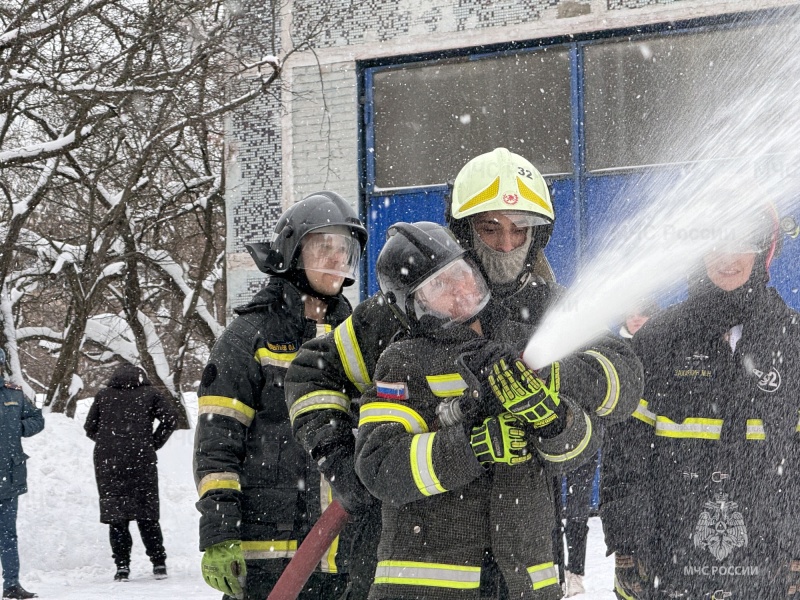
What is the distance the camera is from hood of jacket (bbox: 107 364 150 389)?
8.70 metres

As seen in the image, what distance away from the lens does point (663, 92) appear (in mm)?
8914

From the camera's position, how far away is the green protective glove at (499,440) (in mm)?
2277

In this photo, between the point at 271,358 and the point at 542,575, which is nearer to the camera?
the point at 542,575

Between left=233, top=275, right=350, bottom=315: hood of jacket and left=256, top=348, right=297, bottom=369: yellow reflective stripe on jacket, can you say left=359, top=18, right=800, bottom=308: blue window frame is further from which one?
left=256, top=348, right=297, bottom=369: yellow reflective stripe on jacket

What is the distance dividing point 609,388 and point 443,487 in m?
0.44

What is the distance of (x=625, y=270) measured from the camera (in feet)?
9.72

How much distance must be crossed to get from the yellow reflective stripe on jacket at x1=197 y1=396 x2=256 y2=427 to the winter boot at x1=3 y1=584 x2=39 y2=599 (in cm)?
470

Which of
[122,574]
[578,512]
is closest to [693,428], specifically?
[578,512]

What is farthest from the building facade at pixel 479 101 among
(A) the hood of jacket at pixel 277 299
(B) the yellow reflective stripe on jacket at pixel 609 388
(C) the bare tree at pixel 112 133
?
(B) the yellow reflective stripe on jacket at pixel 609 388

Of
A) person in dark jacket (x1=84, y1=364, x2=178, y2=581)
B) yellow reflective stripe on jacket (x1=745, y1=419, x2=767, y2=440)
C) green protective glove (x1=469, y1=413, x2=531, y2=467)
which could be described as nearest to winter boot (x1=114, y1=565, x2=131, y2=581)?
person in dark jacket (x1=84, y1=364, x2=178, y2=581)

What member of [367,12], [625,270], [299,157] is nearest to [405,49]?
[367,12]

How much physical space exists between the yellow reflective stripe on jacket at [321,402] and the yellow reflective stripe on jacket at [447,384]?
410mm

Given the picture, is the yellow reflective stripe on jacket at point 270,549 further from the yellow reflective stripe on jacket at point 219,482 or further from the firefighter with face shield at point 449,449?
the firefighter with face shield at point 449,449

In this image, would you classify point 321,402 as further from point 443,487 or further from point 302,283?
point 302,283
